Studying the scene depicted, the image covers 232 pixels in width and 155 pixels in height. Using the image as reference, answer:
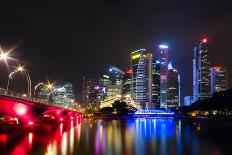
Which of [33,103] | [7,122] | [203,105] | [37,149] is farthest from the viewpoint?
[203,105]

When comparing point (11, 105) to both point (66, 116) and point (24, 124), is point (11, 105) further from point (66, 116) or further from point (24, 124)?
point (66, 116)

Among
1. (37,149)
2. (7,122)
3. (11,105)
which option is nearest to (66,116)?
(7,122)

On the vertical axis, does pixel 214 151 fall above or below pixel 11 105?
below

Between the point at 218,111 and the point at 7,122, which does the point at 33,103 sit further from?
the point at 218,111

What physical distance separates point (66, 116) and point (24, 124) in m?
66.7

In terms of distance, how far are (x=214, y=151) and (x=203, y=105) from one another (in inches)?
4769

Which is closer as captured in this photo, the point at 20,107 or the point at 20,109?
the point at 20,107

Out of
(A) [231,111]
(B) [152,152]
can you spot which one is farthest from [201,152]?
(A) [231,111]

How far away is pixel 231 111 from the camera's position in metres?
123

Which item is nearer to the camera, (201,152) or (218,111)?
(201,152)

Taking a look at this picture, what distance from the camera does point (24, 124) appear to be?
73.9 meters

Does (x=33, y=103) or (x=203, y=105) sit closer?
(x=33, y=103)

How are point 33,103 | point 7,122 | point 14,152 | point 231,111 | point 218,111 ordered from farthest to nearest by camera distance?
point 218,111 → point 231,111 → point 7,122 → point 33,103 → point 14,152

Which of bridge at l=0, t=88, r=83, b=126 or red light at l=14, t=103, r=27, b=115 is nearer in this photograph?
bridge at l=0, t=88, r=83, b=126
